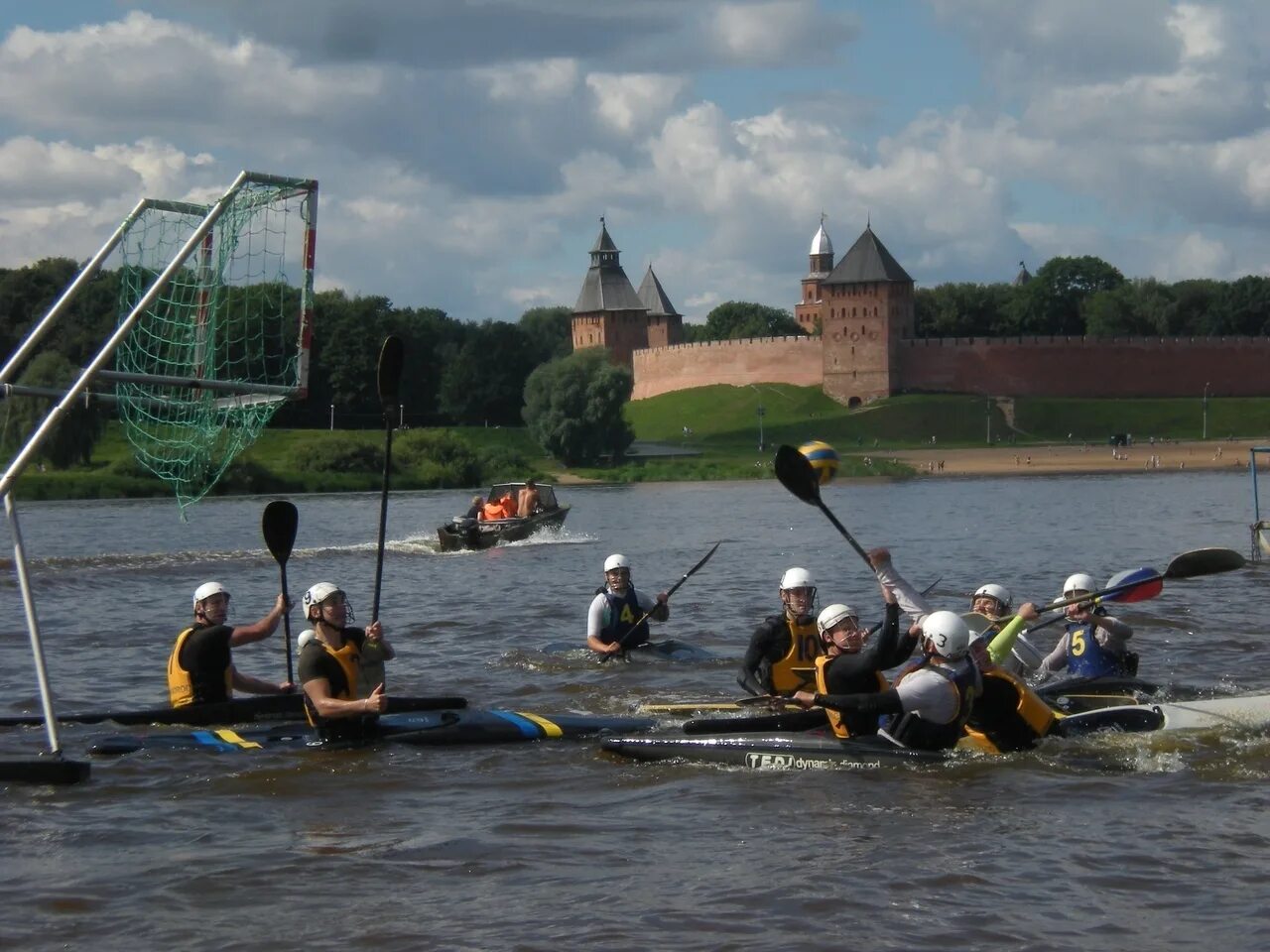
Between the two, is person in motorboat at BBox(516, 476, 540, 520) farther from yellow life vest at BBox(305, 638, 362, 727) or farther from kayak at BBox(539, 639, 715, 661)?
yellow life vest at BBox(305, 638, 362, 727)

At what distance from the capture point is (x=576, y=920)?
7.83m

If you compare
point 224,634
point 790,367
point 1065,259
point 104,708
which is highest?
point 1065,259

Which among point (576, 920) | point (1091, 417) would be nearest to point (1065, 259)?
point (1091, 417)

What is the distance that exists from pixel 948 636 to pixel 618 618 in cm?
607

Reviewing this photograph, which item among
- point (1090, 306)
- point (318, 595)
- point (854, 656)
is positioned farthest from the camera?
point (1090, 306)

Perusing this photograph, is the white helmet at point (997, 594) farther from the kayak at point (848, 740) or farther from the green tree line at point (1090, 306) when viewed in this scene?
the green tree line at point (1090, 306)

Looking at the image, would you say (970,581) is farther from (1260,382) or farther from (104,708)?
(1260,382)

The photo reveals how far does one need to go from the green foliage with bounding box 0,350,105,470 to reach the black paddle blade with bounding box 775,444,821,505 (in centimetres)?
1010

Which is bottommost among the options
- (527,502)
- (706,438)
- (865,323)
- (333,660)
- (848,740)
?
(848,740)

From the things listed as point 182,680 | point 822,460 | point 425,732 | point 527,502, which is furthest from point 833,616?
point 527,502

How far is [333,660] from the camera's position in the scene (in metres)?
10.4

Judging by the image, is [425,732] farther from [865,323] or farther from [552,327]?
[552,327]

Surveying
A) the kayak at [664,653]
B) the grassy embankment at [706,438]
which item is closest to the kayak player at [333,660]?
the kayak at [664,653]

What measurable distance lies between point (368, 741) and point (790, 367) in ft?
327
